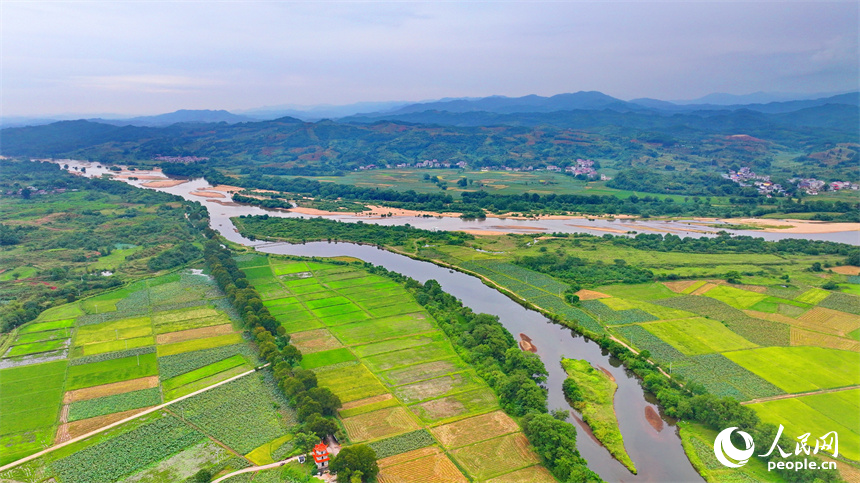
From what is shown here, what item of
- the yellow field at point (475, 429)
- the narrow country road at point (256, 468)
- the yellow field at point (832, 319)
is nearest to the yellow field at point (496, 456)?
the yellow field at point (475, 429)

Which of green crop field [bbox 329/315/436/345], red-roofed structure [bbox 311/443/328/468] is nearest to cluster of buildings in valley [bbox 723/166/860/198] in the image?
green crop field [bbox 329/315/436/345]

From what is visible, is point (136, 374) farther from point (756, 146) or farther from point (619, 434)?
point (756, 146)

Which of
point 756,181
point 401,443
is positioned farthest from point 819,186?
point 401,443

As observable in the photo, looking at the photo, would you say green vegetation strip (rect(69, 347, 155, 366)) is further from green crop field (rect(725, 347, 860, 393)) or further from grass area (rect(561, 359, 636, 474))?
green crop field (rect(725, 347, 860, 393))

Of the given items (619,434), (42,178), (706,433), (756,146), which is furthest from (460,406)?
(756,146)

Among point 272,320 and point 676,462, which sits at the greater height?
point 272,320
